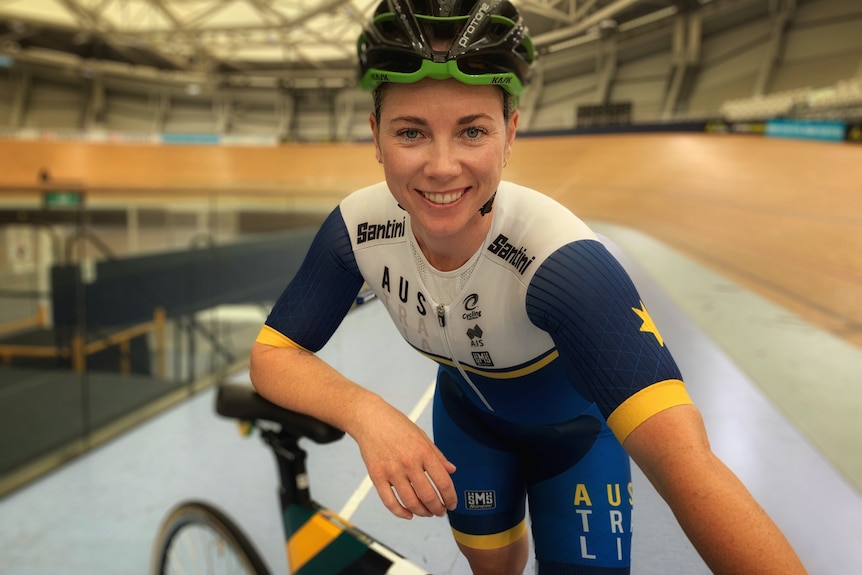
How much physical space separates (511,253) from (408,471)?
0.35 m

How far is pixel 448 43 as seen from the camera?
722 millimetres

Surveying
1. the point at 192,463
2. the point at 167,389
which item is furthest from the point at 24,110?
the point at 192,463

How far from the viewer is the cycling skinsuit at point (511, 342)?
2.38ft

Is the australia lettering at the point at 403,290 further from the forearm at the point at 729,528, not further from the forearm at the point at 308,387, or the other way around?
the forearm at the point at 729,528

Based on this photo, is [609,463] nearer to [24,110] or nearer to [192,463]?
[192,463]

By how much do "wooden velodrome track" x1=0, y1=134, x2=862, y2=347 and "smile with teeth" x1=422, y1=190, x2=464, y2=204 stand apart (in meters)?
0.28

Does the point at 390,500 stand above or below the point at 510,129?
below

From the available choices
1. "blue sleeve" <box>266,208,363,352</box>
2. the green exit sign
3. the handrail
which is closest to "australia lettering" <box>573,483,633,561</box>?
"blue sleeve" <box>266,208,363,352</box>

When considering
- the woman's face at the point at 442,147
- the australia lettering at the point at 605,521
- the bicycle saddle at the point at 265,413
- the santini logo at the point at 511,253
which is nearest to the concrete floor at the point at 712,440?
the australia lettering at the point at 605,521

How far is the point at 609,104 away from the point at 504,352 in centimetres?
67

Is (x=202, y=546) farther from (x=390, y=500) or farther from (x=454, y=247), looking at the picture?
(x=454, y=247)

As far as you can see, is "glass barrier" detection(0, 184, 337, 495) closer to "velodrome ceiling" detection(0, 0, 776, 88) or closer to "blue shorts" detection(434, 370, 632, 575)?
"velodrome ceiling" detection(0, 0, 776, 88)

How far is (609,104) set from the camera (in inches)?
47.1

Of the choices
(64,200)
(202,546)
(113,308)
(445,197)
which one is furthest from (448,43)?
(113,308)
